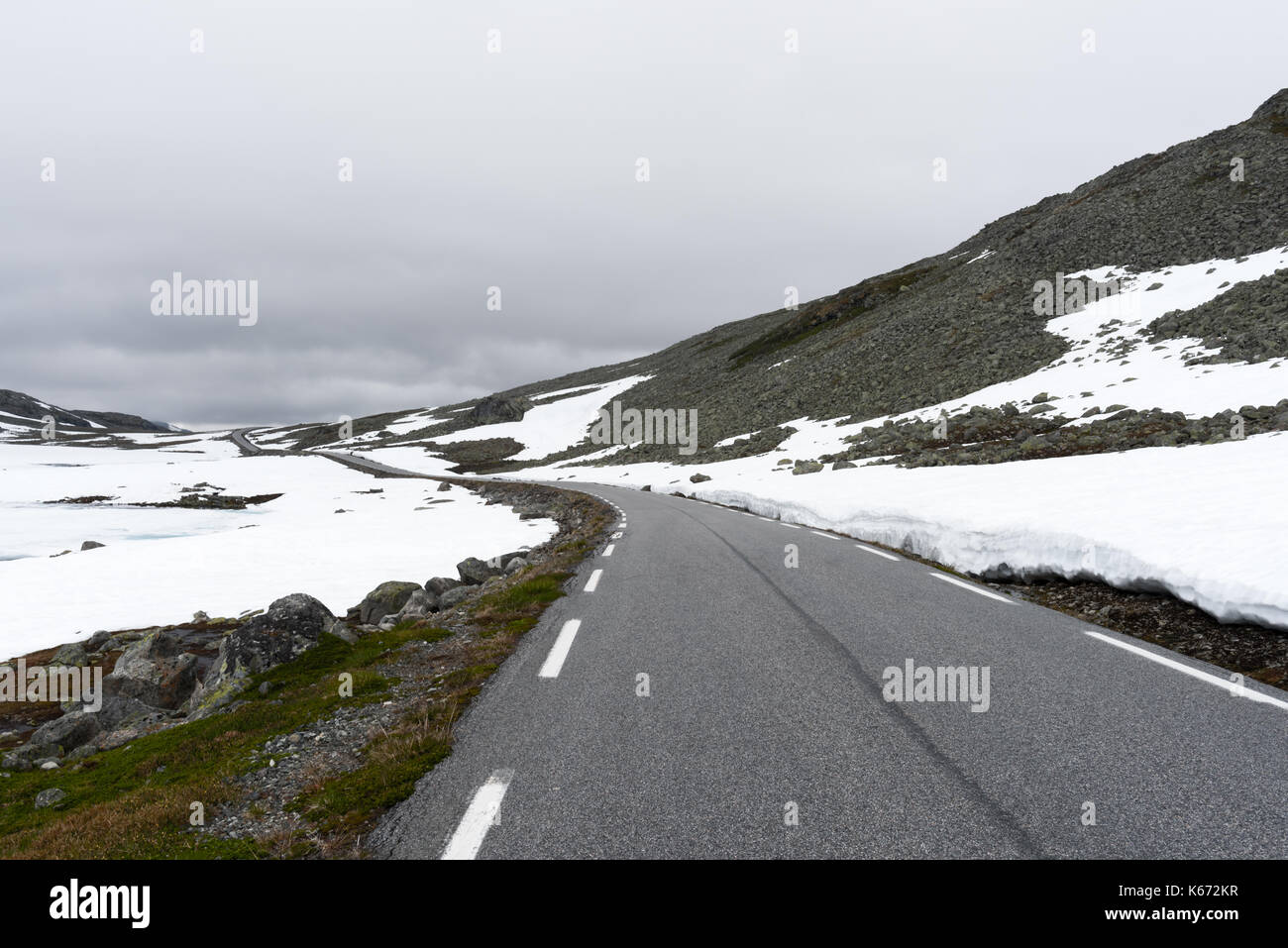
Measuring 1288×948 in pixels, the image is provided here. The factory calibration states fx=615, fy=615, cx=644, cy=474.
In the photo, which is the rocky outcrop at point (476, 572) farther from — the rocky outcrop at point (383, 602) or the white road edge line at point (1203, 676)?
the white road edge line at point (1203, 676)

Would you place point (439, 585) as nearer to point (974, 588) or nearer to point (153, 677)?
point (153, 677)

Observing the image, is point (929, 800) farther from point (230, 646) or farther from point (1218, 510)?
point (1218, 510)

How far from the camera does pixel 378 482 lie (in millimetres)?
53281

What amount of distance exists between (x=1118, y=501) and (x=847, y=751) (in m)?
9.76

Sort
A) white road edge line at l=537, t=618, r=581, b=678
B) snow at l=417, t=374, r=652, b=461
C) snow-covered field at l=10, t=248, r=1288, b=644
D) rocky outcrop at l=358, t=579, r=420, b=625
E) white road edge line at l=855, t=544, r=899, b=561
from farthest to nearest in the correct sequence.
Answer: snow at l=417, t=374, r=652, b=461 < white road edge line at l=855, t=544, r=899, b=561 < rocky outcrop at l=358, t=579, r=420, b=625 < snow-covered field at l=10, t=248, r=1288, b=644 < white road edge line at l=537, t=618, r=581, b=678

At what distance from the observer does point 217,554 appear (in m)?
20.6

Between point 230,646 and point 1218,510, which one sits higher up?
point 1218,510

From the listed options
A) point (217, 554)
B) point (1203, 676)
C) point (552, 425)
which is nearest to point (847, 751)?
point (1203, 676)

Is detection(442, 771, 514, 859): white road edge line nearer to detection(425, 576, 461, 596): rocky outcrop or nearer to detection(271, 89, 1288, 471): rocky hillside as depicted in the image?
detection(425, 576, 461, 596): rocky outcrop

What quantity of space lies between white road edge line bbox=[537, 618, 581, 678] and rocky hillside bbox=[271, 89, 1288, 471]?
26.1 metres

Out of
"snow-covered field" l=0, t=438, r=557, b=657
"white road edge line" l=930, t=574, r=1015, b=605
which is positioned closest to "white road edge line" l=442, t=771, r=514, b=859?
"white road edge line" l=930, t=574, r=1015, b=605

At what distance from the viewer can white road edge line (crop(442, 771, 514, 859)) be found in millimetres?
3262

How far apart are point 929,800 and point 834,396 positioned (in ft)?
172
